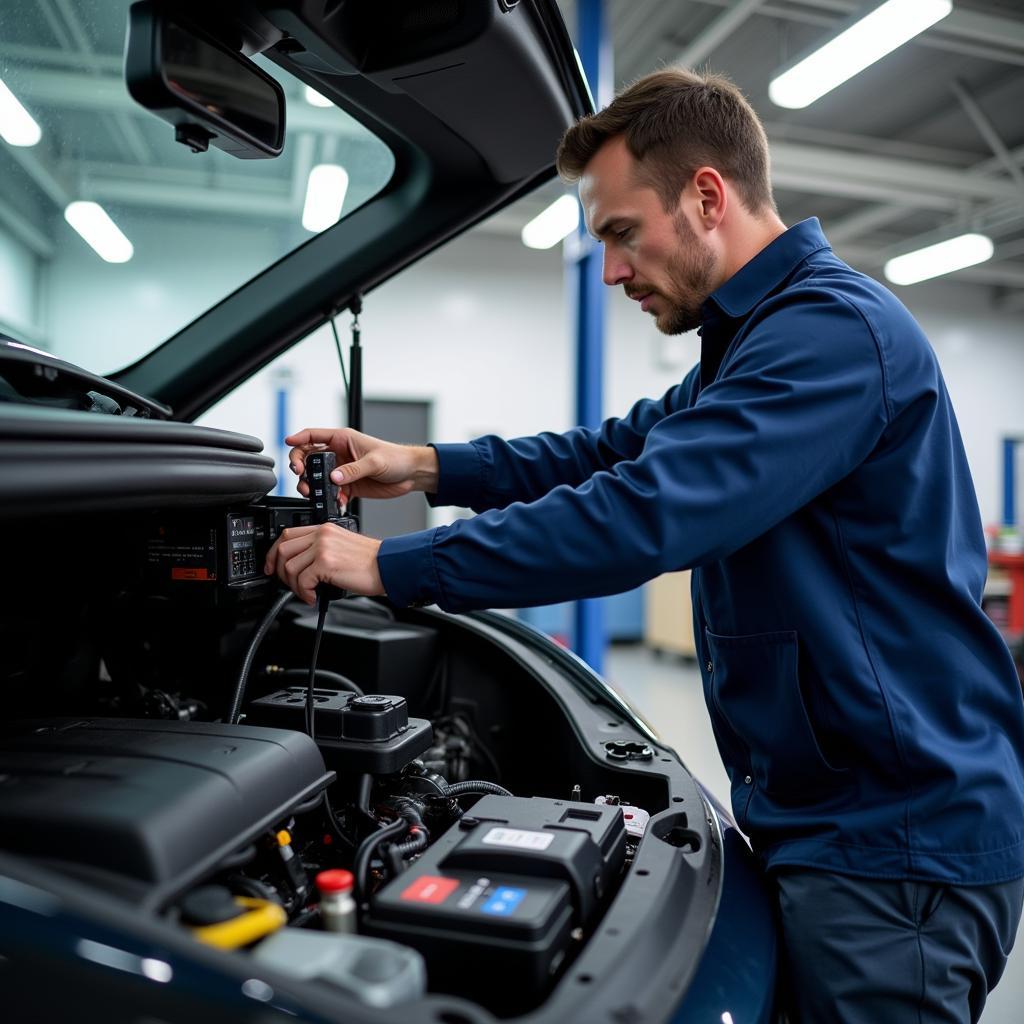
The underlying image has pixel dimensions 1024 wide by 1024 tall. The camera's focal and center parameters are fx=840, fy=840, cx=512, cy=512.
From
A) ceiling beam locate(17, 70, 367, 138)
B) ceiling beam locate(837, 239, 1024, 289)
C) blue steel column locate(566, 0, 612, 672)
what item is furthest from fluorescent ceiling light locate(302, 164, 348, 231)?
ceiling beam locate(837, 239, 1024, 289)

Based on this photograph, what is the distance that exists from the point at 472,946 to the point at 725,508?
53cm

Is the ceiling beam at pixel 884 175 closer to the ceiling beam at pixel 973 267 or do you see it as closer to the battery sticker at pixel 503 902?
the ceiling beam at pixel 973 267

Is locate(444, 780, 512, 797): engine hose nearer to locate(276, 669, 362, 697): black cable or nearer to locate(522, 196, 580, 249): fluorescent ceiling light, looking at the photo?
locate(276, 669, 362, 697): black cable

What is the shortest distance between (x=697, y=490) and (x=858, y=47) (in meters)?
4.22

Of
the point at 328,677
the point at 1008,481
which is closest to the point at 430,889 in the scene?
the point at 328,677

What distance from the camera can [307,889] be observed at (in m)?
0.92

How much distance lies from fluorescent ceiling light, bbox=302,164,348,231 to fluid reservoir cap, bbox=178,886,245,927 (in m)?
1.36

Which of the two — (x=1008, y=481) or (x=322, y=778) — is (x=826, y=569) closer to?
(x=322, y=778)

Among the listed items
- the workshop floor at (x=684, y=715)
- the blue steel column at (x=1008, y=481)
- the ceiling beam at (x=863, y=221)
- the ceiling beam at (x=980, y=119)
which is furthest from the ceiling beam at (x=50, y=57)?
the blue steel column at (x=1008, y=481)

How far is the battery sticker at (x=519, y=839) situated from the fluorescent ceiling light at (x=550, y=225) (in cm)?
615

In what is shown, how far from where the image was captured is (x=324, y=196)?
1776 millimetres

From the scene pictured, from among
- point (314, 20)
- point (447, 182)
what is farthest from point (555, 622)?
point (314, 20)

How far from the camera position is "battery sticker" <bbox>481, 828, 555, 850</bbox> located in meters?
0.86

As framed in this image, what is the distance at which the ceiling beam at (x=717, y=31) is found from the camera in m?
4.83
